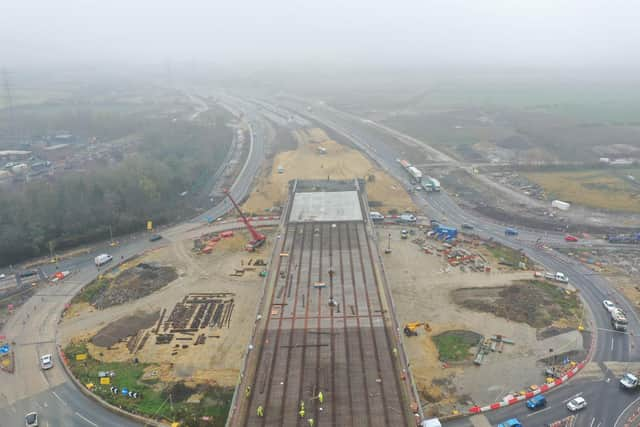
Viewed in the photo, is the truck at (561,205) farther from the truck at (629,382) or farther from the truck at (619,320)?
the truck at (629,382)

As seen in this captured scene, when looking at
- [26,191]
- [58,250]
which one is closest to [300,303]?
[58,250]

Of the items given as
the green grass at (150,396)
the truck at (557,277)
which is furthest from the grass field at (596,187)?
the green grass at (150,396)

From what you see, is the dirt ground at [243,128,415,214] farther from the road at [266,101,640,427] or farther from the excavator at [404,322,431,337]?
the excavator at [404,322,431,337]

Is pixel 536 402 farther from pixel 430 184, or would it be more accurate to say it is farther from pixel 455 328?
pixel 430 184

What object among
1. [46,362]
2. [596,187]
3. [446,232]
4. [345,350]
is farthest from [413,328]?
[596,187]

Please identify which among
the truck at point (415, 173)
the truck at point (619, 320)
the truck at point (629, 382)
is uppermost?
the truck at point (415, 173)

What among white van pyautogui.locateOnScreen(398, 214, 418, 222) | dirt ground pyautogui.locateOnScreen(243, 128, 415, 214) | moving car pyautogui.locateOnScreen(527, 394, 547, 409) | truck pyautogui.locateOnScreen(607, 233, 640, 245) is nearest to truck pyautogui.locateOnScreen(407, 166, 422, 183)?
dirt ground pyautogui.locateOnScreen(243, 128, 415, 214)
